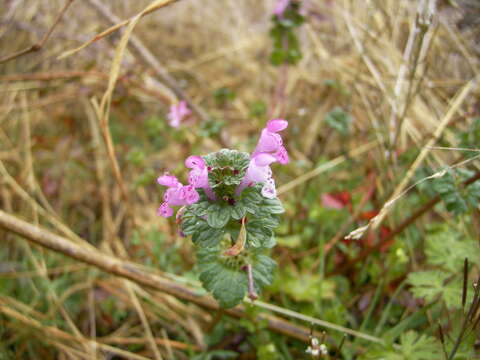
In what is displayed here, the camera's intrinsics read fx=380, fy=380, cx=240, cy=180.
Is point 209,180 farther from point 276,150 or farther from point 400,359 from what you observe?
point 400,359

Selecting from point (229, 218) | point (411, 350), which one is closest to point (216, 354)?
point (411, 350)

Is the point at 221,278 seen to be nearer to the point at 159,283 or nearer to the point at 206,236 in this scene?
the point at 206,236

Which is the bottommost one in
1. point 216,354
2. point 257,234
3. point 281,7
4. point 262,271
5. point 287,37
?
point 216,354

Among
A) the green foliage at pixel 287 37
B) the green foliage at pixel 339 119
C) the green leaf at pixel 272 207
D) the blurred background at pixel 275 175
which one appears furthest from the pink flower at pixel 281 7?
the green leaf at pixel 272 207

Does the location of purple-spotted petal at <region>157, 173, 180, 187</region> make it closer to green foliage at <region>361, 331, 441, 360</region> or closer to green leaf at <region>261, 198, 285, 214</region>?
green leaf at <region>261, 198, 285, 214</region>

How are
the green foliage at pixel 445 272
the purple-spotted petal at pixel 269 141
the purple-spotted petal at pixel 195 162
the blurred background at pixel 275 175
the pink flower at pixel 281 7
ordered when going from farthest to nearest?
the pink flower at pixel 281 7
the blurred background at pixel 275 175
the green foliage at pixel 445 272
the purple-spotted petal at pixel 269 141
the purple-spotted petal at pixel 195 162

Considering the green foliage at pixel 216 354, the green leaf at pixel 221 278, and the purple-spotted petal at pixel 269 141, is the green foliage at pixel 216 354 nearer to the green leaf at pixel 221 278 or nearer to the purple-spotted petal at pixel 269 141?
the green leaf at pixel 221 278

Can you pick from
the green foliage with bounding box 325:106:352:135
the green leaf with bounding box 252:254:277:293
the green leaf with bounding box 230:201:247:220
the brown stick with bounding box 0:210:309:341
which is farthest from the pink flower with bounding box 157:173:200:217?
the green foliage with bounding box 325:106:352:135
